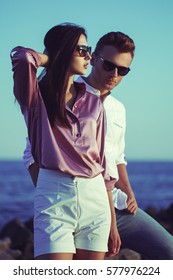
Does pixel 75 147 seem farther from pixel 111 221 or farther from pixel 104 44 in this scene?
pixel 104 44

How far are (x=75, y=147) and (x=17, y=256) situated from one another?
7005 mm

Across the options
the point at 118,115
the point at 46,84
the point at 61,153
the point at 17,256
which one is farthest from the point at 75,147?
the point at 17,256

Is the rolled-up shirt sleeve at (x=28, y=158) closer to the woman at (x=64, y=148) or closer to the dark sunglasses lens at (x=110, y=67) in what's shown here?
the woman at (x=64, y=148)

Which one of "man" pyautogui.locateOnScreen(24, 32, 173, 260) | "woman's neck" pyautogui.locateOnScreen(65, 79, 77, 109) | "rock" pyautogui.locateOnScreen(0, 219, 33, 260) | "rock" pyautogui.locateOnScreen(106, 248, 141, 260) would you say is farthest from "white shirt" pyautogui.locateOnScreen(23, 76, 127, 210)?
"rock" pyautogui.locateOnScreen(0, 219, 33, 260)

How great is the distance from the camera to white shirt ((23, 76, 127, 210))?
3.34 metres

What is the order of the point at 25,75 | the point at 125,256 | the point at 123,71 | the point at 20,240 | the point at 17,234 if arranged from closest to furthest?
the point at 25,75, the point at 123,71, the point at 125,256, the point at 20,240, the point at 17,234

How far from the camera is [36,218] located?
2779 mm

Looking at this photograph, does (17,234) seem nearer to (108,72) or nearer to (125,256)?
(125,256)

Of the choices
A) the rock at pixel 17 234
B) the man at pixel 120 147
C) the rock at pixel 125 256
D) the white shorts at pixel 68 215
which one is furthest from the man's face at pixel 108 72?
the rock at pixel 17 234

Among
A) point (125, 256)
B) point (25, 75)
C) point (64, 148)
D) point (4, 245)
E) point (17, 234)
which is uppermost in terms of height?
point (25, 75)

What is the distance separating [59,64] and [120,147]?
756 millimetres

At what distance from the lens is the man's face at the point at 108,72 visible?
3.44 metres

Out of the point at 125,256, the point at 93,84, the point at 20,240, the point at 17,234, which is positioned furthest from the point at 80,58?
the point at 17,234

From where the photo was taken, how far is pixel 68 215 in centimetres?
277
